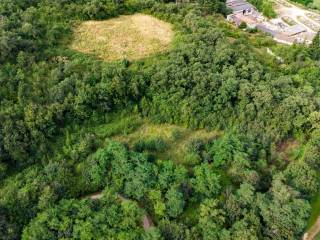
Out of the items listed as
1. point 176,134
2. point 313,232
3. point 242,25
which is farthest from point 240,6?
point 313,232

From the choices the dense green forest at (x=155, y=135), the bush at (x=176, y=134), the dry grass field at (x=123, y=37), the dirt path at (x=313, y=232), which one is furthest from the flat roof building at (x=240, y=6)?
the dirt path at (x=313, y=232)

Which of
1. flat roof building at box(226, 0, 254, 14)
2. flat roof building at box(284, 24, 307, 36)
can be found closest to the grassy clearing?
flat roof building at box(284, 24, 307, 36)

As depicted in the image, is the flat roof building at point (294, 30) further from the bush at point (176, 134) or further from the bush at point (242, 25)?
the bush at point (176, 134)

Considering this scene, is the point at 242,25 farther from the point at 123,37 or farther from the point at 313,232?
the point at 313,232

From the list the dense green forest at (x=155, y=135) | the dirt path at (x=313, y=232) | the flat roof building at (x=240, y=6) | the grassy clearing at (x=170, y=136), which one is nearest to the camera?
the dense green forest at (x=155, y=135)

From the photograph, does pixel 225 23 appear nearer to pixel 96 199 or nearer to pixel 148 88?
pixel 148 88

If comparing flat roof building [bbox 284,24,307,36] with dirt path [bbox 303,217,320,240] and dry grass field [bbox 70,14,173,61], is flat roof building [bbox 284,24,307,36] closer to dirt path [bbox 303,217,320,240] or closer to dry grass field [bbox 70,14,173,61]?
dry grass field [bbox 70,14,173,61]
